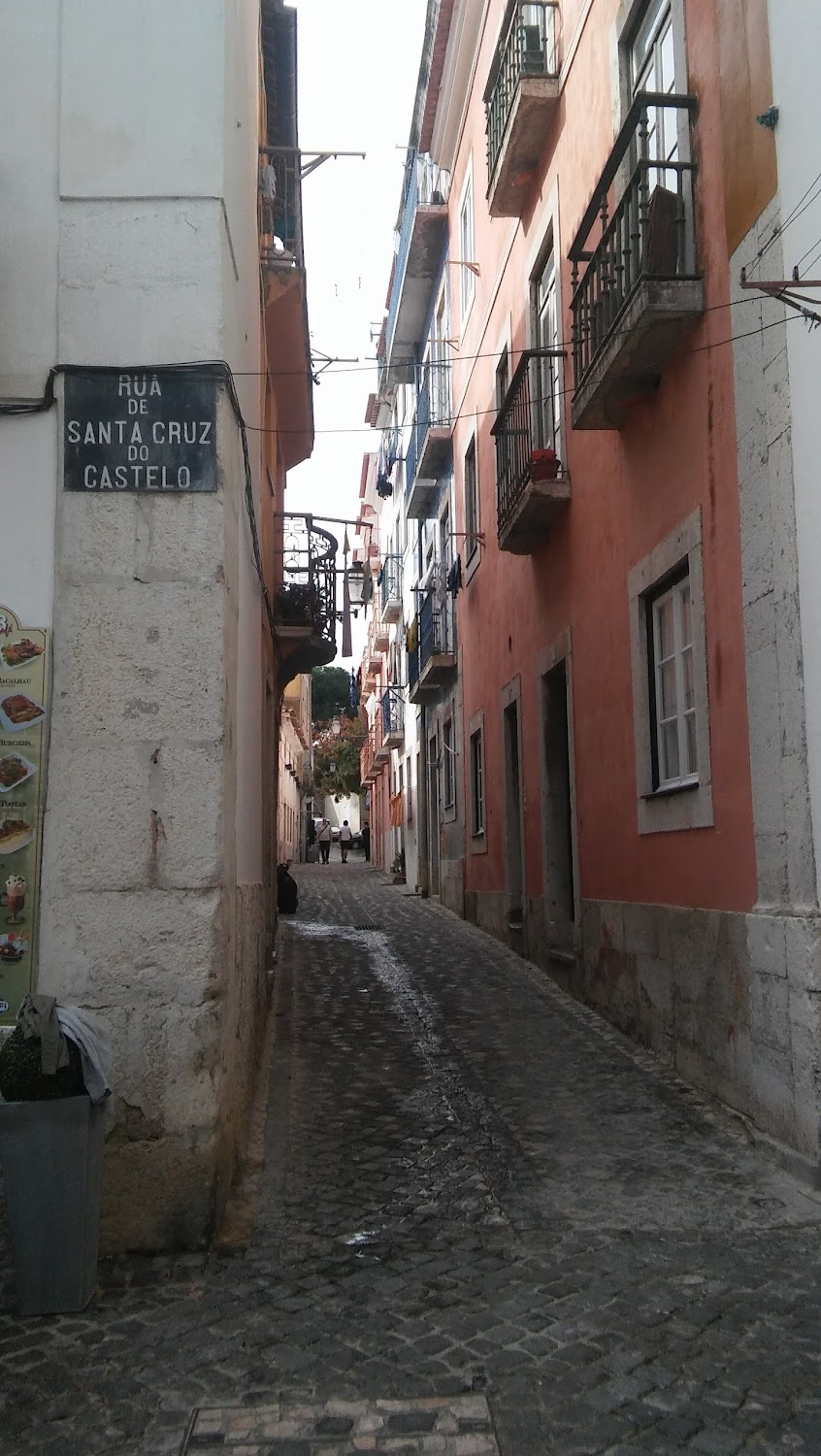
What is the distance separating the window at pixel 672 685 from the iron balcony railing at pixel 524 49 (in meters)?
4.94

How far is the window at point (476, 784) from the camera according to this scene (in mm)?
15117

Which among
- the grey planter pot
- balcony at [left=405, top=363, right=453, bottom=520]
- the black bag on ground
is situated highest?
balcony at [left=405, top=363, right=453, bottom=520]

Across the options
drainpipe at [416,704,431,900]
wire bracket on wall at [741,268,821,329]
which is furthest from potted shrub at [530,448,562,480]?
drainpipe at [416,704,431,900]

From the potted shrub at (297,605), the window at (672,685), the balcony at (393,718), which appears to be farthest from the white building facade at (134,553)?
the balcony at (393,718)

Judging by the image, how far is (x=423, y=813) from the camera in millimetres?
21547

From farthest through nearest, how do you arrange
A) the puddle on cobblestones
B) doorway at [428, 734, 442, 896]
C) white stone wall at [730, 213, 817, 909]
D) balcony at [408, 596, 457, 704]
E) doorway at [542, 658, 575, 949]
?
doorway at [428, 734, 442, 896], balcony at [408, 596, 457, 704], doorway at [542, 658, 575, 949], white stone wall at [730, 213, 817, 909], the puddle on cobblestones

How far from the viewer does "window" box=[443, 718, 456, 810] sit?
1784 centimetres

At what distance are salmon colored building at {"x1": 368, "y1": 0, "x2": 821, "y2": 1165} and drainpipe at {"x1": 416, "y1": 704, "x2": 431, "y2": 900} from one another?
22.2 feet

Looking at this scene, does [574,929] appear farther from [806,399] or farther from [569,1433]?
[569,1433]

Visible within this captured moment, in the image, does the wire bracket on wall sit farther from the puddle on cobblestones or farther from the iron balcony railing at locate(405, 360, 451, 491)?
the iron balcony railing at locate(405, 360, 451, 491)

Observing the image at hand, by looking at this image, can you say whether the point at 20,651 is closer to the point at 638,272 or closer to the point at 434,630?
the point at 638,272

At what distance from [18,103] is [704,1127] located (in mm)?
5704

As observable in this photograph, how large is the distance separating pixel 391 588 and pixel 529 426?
16.9m

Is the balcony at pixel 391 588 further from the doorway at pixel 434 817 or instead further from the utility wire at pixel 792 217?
the utility wire at pixel 792 217
